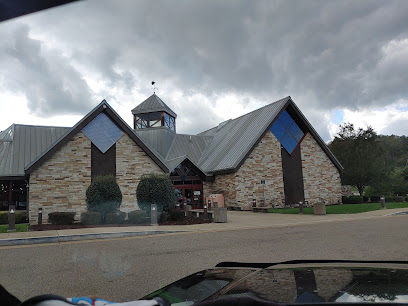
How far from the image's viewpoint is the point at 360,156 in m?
33.8

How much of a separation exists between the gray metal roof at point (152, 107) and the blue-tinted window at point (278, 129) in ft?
43.9

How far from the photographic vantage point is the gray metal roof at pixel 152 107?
122 feet

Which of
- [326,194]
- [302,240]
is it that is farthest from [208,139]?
[302,240]

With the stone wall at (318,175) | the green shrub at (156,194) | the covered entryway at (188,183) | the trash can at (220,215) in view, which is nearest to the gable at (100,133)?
the green shrub at (156,194)

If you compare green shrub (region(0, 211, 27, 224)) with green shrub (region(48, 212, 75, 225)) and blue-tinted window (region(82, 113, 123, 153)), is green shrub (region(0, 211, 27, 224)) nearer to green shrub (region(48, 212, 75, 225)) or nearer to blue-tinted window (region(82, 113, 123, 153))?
green shrub (region(48, 212, 75, 225))

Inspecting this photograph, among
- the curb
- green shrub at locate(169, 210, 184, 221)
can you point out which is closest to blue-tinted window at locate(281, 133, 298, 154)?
green shrub at locate(169, 210, 184, 221)

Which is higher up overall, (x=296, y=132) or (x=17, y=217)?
(x=296, y=132)

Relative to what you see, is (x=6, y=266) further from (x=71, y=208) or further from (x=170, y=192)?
(x=71, y=208)

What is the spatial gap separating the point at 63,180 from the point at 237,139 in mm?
16009

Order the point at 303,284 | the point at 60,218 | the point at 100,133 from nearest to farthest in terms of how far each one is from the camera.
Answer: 1. the point at 303,284
2. the point at 60,218
3. the point at 100,133

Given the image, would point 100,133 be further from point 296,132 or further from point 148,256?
point 296,132

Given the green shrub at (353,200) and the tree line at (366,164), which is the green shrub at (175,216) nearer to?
the green shrub at (353,200)

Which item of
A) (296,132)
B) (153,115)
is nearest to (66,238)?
(296,132)

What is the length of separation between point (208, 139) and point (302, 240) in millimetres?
28138
